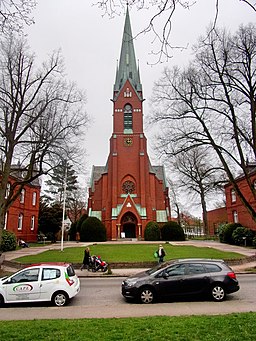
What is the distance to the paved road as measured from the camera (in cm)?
817

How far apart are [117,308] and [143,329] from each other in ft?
11.1

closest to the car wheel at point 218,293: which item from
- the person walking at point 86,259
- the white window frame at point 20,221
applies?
the person walking at point 86,259

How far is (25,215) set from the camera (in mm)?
40219

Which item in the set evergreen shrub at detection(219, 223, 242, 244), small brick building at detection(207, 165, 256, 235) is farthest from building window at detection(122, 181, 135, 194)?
evergreen shrub at detection(219, 223, 242, 244)

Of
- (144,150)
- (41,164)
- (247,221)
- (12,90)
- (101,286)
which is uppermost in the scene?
(144,150)

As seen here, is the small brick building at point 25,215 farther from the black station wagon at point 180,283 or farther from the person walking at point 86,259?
the black station wagon at point 180,283

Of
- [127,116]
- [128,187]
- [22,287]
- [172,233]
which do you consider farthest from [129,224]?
[22,287]

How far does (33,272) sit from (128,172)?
36890 millimetres

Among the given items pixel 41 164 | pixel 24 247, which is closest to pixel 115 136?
pixel 24 247

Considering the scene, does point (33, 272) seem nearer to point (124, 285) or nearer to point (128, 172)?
point (124, 285)

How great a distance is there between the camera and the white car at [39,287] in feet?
31.7

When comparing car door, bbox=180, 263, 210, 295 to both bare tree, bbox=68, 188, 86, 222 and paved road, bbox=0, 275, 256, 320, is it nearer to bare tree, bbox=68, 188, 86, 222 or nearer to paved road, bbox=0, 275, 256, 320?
paved road, bbox=0, 275, 256, 320

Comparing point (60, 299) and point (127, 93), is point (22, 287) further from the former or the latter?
point (127, 93)

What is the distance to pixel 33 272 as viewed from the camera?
10008mm
